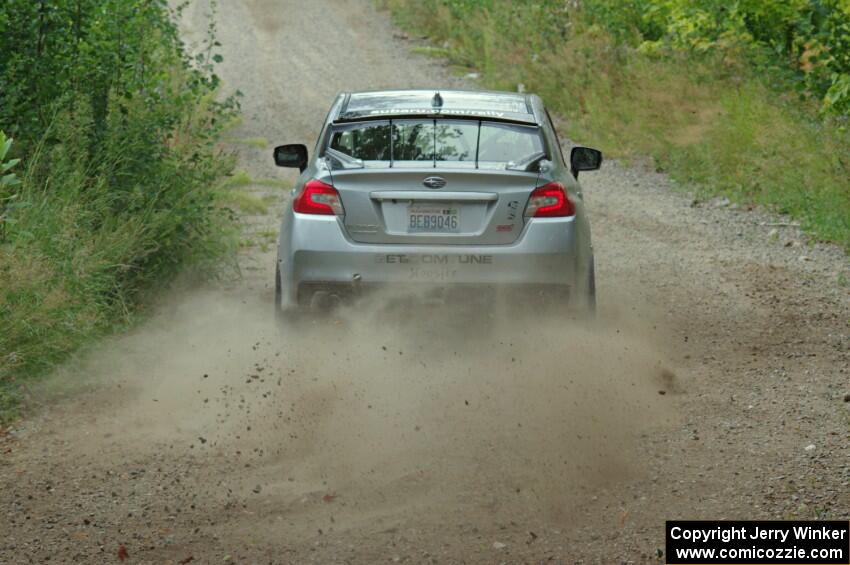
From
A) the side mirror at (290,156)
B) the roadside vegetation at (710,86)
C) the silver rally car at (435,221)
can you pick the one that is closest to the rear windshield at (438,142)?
the silver rally car at (435,221)

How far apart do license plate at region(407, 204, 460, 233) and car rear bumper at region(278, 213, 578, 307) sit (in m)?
0.11

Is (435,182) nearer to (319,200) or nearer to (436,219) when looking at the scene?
(436,219)

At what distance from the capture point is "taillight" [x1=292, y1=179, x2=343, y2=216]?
7742 mm

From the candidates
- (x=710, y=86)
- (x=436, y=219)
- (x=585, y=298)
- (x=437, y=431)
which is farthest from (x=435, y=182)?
(x=710, y=86)

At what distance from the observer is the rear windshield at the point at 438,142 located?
788 centimetres

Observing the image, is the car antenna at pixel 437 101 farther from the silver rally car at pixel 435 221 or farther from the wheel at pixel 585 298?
the wheel at pixel 585 298

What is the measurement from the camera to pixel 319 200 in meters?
7.79

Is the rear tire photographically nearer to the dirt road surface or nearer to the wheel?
the dirt road surface

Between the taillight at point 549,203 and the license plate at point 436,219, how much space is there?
1.45ft

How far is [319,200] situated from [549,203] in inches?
55.3

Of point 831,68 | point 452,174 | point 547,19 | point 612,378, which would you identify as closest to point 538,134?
point 452,174

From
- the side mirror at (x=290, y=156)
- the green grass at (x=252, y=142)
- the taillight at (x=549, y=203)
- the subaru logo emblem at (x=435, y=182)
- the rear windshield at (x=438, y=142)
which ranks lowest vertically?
the green grass at (x=252, y=142)

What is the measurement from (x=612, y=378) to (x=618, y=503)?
2.19 metres

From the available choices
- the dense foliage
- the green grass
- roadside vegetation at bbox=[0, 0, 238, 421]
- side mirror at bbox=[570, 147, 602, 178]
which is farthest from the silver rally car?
the green grass
